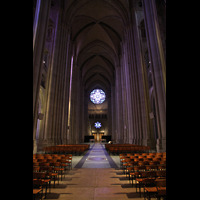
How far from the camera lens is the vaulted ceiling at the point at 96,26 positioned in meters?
23.6

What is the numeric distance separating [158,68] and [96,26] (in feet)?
67.4

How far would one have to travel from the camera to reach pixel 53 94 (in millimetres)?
19250

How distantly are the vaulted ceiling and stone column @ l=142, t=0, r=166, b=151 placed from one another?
10662mm

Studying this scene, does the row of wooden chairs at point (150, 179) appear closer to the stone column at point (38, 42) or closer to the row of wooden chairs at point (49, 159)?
the row of wooden chairs at point (49, 159)

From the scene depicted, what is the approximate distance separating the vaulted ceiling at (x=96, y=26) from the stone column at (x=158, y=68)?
10662 mm

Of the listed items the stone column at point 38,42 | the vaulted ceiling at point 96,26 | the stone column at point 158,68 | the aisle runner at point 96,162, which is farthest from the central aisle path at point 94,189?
the vaulted ceiling at point 96,26

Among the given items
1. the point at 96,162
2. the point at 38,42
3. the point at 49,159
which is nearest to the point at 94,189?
the point at 49,159

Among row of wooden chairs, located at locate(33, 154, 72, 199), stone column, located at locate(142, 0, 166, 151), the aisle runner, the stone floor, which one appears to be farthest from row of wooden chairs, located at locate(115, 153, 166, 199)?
stone column, located at locate(142, 0, 166, 151)

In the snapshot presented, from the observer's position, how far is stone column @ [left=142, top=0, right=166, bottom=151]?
12.2 m

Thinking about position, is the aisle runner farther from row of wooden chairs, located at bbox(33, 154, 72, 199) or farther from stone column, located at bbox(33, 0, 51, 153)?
stone column, located at bbox(33, 0, 51, 153)
